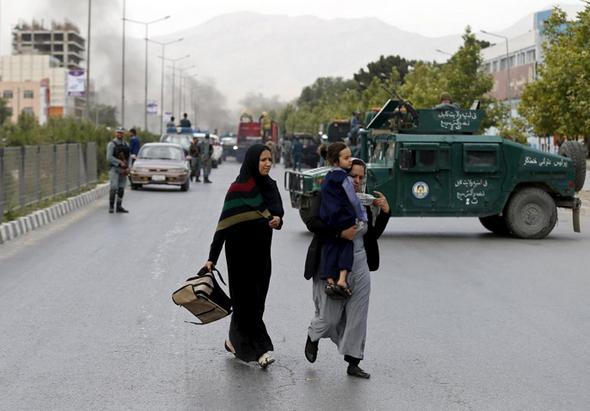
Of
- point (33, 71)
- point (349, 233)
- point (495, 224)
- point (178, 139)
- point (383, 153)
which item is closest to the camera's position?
point (349, 233)

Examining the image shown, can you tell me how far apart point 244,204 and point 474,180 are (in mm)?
11539

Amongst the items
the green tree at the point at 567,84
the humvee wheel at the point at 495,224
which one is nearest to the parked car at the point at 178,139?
the green tree at the point at 567,84

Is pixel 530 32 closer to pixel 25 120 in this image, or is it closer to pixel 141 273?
pixel 25 120

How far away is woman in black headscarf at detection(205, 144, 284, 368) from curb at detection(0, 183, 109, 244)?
10441 mm

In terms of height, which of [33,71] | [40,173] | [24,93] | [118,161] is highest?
[33,71]

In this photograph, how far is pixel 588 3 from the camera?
35938mm

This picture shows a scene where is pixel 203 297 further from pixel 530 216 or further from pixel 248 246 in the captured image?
pixel 530 216

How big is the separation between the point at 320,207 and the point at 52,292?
5.06 metres

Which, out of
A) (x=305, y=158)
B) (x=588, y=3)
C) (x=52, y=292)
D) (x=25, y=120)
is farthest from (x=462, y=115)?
(x=305, y=158)

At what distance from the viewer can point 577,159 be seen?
1989cm

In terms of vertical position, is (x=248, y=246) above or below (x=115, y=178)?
below

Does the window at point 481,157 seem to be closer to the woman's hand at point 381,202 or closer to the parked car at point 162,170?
the woman's hand at point 381,202

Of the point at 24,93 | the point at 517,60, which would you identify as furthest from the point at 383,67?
the point at 24,93

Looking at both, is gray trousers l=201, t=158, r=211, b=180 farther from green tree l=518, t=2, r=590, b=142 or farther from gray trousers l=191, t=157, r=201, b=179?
green tree l=518, t=2, r=590, b=142
